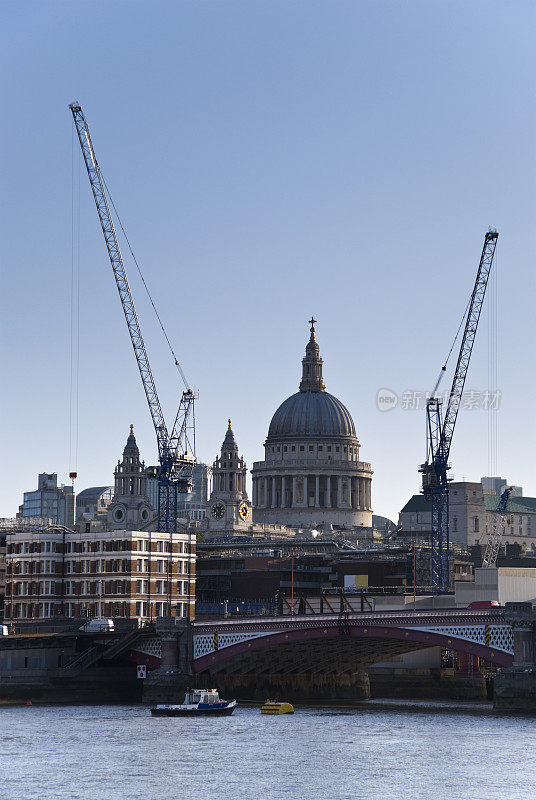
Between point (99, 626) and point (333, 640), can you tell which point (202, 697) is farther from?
point (99, 626)

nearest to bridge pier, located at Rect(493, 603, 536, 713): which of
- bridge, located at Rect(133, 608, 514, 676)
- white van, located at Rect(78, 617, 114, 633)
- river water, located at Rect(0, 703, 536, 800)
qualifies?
bridge, located at Rect(133, 608, 514, 676)

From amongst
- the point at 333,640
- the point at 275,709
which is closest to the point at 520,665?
the point at 333,640

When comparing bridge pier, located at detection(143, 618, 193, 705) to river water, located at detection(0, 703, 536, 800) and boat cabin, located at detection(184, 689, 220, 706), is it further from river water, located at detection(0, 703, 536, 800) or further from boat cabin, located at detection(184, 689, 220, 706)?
river water, located at detection(0, 703, 536, 800)

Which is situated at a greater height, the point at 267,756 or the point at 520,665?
the point at 520,665

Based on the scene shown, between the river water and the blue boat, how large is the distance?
150cm

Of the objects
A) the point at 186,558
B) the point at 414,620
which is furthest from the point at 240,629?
the point at 186,558

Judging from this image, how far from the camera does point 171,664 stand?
16000 cm

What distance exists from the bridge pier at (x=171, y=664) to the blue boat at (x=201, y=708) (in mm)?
12211

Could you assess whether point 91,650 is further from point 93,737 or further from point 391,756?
point 391,756

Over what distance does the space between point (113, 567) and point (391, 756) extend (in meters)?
71.8

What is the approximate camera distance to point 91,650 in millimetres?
163625

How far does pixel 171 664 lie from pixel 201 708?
18.0 metres

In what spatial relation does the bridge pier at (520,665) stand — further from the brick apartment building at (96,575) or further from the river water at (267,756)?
the brick apartment building at (96,575)

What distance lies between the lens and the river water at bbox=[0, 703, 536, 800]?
9975 centimetres
